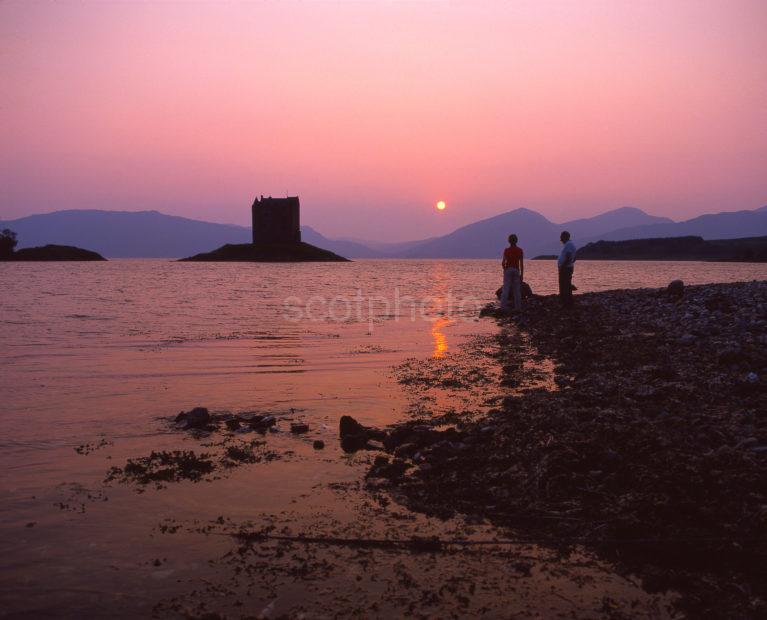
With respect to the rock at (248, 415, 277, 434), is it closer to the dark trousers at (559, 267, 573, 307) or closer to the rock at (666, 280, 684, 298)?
the dark trousers at (559, 267, 573, 307)

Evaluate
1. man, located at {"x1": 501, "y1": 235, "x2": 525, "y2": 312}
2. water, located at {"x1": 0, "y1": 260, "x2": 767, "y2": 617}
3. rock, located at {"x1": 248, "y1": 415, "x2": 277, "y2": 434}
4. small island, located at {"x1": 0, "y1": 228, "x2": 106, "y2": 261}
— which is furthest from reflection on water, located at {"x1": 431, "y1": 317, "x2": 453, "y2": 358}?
small island, located at {"x1": 0, "y1": 228, "x2": 106, "y2": 261}

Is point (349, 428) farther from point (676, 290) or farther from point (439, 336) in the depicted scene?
point (676, 290)

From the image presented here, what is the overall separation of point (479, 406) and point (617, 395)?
2433mm

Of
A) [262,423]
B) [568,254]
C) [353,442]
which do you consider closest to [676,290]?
[568,254]

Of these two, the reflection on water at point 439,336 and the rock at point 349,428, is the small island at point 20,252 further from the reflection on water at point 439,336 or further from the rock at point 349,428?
the rock at point 349,428

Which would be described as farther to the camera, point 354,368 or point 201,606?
point 354,368

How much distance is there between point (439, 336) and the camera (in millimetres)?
22453

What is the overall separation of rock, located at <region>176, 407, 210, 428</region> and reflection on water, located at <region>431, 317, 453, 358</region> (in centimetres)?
894

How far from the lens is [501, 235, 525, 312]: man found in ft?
81.7

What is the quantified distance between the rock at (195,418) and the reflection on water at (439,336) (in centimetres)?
894

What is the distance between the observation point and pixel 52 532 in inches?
224

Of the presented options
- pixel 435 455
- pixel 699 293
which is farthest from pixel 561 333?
pixel 435 455

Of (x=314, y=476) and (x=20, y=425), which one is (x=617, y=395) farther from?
(x=20, y=425)

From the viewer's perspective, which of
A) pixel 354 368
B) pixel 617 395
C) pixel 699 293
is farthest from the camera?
pixel 699 293
